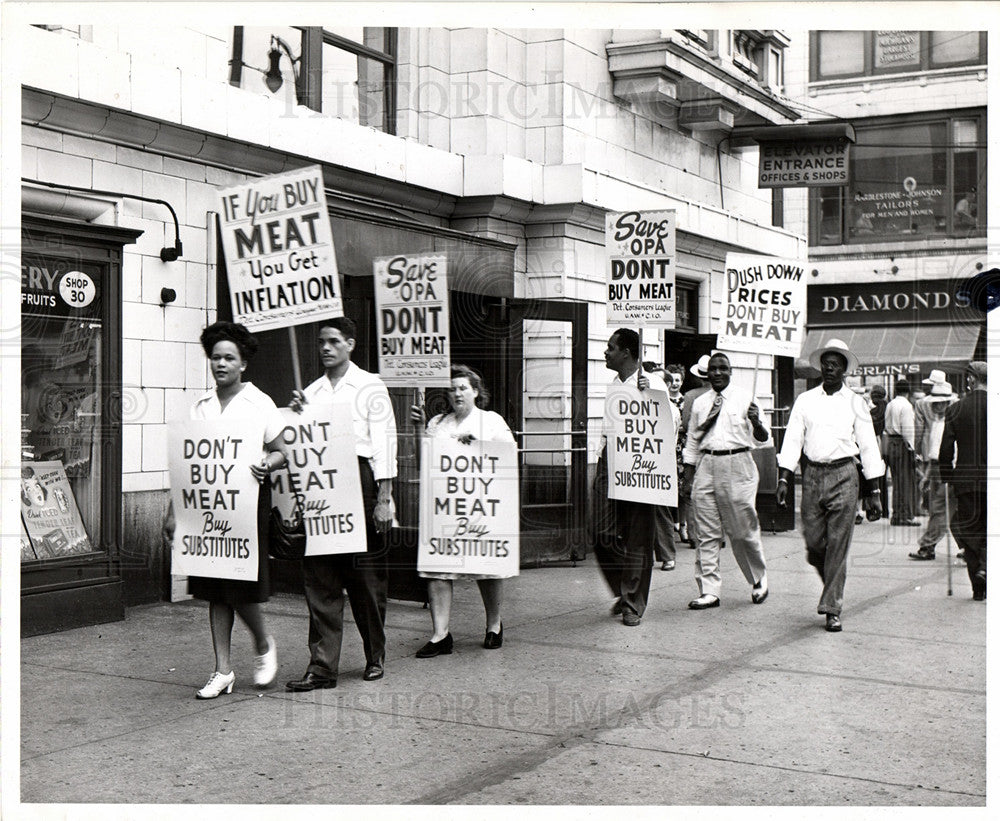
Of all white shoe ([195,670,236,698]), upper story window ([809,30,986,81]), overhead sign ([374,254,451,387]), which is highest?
upper story window ([809,30,986,81])

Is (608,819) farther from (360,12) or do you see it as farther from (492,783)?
(360,12)

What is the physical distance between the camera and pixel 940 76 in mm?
26641

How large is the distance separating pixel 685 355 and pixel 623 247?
691 cm

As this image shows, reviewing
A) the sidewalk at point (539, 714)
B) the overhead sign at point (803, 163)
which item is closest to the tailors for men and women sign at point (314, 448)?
the sidewalk at point (539, 714)

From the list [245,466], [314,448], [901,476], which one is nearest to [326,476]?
[314,448]

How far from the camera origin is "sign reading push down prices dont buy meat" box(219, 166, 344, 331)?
268 inches

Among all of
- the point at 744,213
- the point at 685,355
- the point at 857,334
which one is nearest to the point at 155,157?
the point at 685,355

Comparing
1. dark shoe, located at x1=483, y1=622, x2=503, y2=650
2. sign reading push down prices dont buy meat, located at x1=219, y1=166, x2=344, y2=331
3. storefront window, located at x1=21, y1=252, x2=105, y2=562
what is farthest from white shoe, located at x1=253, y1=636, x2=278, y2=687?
storefront window, located at x1=21, y1=252, x2=105, y2=562

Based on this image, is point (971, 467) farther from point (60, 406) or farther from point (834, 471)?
point (60, 406)

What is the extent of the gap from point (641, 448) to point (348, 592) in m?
3.03

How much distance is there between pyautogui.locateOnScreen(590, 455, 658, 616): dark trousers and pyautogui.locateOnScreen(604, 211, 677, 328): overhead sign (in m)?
1.46

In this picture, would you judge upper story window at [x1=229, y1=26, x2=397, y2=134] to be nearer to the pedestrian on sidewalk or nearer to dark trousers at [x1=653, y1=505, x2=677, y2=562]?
the pedestrian on sidewalk

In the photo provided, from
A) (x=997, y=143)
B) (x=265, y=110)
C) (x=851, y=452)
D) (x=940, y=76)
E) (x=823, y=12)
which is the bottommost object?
(x=851, y=452)

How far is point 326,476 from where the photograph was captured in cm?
683
